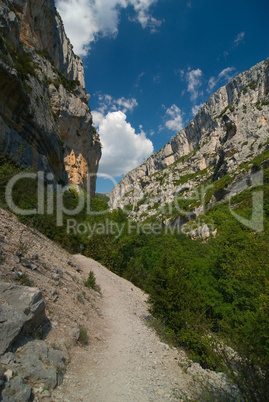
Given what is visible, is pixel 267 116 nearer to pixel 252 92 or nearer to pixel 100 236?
pixel 252 92

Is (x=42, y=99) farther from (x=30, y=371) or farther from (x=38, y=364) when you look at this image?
(x=30, y=371)

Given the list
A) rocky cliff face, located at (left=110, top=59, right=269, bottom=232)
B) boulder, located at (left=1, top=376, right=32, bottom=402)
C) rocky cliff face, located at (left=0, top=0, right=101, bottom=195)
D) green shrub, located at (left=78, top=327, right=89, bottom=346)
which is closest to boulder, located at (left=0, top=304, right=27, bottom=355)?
boulder, located at (left=1, top=376, right=32, bottom=402)

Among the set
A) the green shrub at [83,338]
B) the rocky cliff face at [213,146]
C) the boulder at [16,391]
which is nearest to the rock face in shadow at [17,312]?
the boulder at [16,391]

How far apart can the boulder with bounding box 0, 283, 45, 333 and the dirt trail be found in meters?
1.13

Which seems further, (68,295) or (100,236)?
(100,236)

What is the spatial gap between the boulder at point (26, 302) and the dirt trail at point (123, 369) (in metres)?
1.13

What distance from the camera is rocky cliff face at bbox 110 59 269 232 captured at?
56478mm

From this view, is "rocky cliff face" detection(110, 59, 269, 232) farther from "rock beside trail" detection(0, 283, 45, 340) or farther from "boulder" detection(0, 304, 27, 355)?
"boulder" detection(0, 304, 27, 355)

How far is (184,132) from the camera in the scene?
12519 centimetres

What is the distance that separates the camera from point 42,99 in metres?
21.3

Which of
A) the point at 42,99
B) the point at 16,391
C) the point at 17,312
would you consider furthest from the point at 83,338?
the point at 42,99

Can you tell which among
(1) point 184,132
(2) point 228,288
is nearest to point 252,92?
(1) point 184,132

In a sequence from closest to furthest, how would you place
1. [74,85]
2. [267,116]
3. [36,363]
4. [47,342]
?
1. [36,363]
2. [47,342]
3. [74,85]
4. [267,116]

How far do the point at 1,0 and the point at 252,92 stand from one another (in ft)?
256
